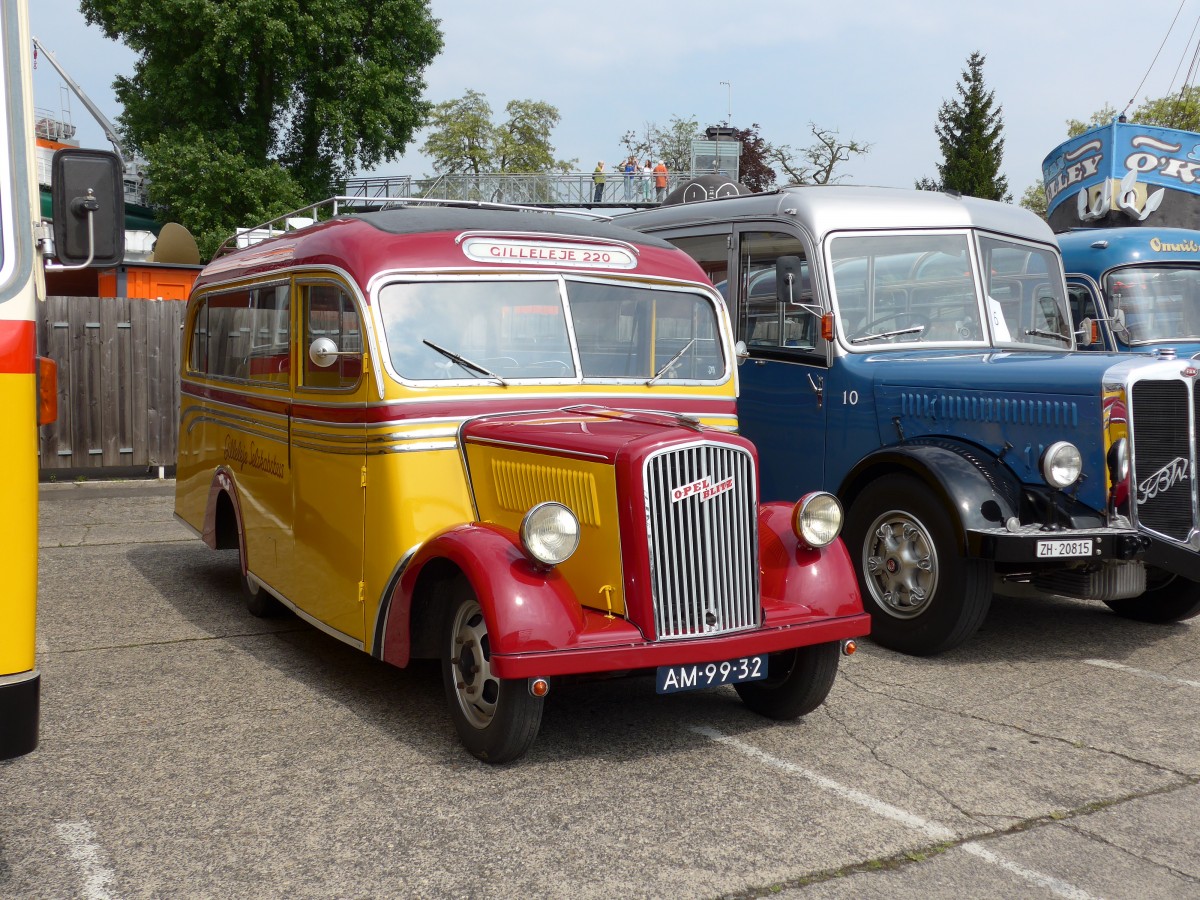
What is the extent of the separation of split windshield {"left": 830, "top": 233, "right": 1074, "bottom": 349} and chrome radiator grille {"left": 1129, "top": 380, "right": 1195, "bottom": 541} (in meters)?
1.37

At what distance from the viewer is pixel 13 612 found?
327 cm

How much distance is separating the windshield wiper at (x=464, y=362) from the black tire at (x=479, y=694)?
3.25 feet

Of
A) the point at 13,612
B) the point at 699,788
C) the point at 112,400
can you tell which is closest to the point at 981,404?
the point at 699,788

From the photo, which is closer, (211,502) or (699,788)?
(699,788)

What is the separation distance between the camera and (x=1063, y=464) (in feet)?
19.7

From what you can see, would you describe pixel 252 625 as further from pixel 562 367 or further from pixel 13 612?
pixel 13 612

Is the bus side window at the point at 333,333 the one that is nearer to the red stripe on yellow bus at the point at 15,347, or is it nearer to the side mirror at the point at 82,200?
the side mirror at the point at 82,200

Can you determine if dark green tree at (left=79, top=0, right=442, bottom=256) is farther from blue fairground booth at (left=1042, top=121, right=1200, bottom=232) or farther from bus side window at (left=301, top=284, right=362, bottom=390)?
bus side window at (left=301, top=284, right=362, bottom=390)

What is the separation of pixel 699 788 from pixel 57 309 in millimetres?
11519

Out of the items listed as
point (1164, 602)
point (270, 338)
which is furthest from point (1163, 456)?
point (270, 338)

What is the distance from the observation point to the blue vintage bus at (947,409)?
19.7 ft

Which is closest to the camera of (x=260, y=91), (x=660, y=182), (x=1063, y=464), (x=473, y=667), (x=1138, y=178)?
(x=473, y=667)

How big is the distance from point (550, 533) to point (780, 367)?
357 centimetres

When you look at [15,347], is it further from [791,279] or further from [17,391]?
[791,279]
